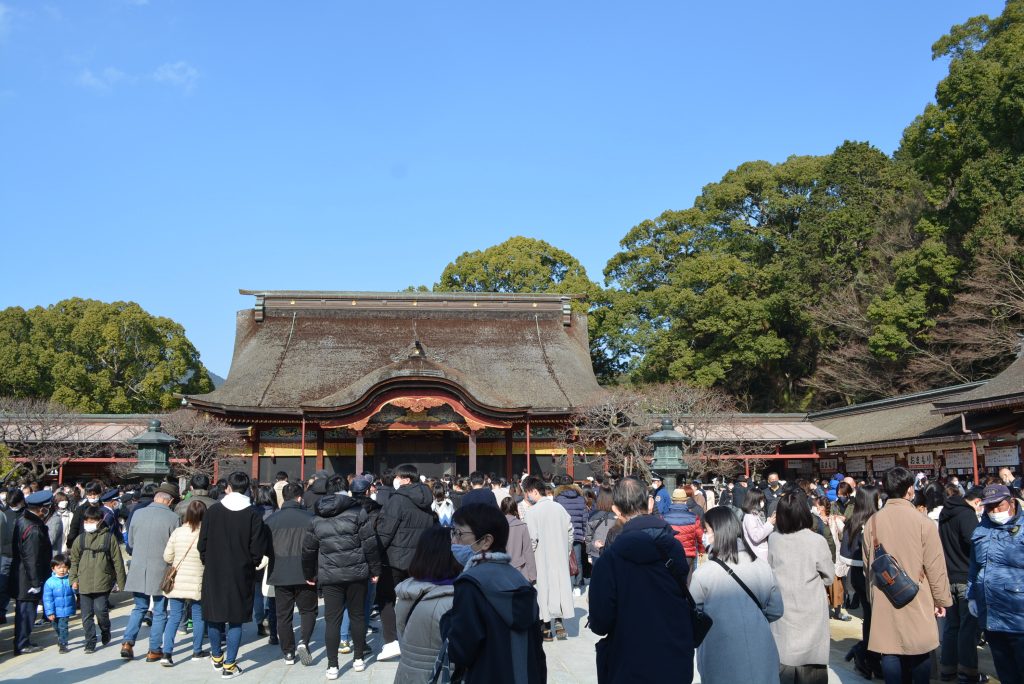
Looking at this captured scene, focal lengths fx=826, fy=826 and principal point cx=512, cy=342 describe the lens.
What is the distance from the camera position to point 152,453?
1265 centimetres

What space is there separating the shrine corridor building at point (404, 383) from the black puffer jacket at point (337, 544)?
50.2 ft

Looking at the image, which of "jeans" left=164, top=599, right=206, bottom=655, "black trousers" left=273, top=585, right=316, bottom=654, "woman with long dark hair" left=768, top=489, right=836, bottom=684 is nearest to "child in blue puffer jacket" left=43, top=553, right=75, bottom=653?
"jeans" left=164, top=599, right=206, bottom=655

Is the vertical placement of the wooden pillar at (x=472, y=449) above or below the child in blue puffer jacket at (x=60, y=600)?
above

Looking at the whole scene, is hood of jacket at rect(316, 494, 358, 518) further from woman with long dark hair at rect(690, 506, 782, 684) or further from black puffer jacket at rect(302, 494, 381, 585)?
woman with long dark hair at rect(690, 506, 782, 684)

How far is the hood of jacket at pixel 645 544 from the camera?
378 cm

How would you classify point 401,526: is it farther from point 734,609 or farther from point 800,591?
point 734,609

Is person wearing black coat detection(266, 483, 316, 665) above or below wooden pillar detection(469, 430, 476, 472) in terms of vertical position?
below

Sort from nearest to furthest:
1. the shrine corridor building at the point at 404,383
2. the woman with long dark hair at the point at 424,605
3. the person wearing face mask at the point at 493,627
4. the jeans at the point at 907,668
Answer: the person wearing face mask at the point at 493,627
the woman with long dark hair at the point at 424,605
the jeans at the point at 907,668
the shrine corridor building at the point at 404,383

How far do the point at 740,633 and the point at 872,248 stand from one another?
31193 mm

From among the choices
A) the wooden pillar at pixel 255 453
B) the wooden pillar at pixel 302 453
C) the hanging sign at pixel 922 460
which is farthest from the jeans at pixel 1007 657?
the wooden pillar at pixel 255 453

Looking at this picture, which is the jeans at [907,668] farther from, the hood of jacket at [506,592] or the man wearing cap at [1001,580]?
the hood of jacket at [506,592]

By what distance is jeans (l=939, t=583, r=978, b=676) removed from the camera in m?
6.35

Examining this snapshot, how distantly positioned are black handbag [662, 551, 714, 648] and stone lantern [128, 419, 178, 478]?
10.6m

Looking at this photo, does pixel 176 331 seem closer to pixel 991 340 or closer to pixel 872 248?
pixel 872 248
